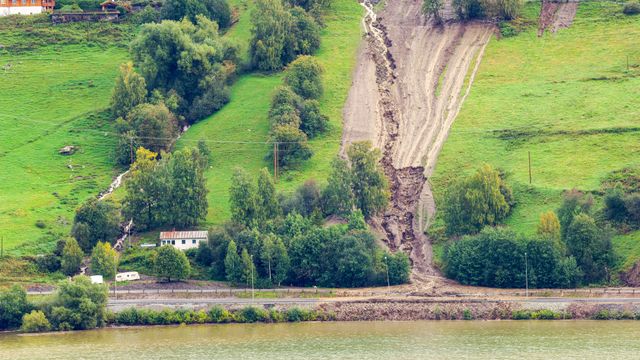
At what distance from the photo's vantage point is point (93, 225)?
172 metres

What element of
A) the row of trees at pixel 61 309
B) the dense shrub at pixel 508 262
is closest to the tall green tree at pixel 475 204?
the dense shrub at pixel 508 262

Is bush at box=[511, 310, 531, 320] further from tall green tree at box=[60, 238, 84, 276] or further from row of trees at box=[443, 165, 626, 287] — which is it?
tall green tree at box=[60, 238, 84, 276]

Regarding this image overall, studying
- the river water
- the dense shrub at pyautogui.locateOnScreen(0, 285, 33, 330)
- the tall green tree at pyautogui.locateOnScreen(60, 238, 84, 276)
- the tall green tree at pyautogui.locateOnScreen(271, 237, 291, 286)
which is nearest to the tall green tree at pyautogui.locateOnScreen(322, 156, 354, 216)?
A: the tall green tree at pyautogui.locateOnScreen(271, 237, 291, 286)

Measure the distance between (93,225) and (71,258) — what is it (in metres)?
7.26

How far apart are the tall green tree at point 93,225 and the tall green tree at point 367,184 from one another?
28.1 metres

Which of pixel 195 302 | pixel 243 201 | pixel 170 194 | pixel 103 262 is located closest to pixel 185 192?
pixel 170 194

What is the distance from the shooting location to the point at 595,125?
189750mm

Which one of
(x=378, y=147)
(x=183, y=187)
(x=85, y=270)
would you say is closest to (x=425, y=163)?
(x=378, y=147)

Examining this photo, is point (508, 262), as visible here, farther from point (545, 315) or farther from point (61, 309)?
point (61, 309)

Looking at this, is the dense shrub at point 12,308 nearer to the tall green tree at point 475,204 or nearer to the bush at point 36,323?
the bush at point 36,323

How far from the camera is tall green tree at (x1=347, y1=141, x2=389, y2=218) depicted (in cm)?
17612

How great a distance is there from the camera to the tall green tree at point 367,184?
578 feet

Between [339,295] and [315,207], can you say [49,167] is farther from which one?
[339,295]

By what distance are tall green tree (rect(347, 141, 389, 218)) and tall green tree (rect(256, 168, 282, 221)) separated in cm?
963
